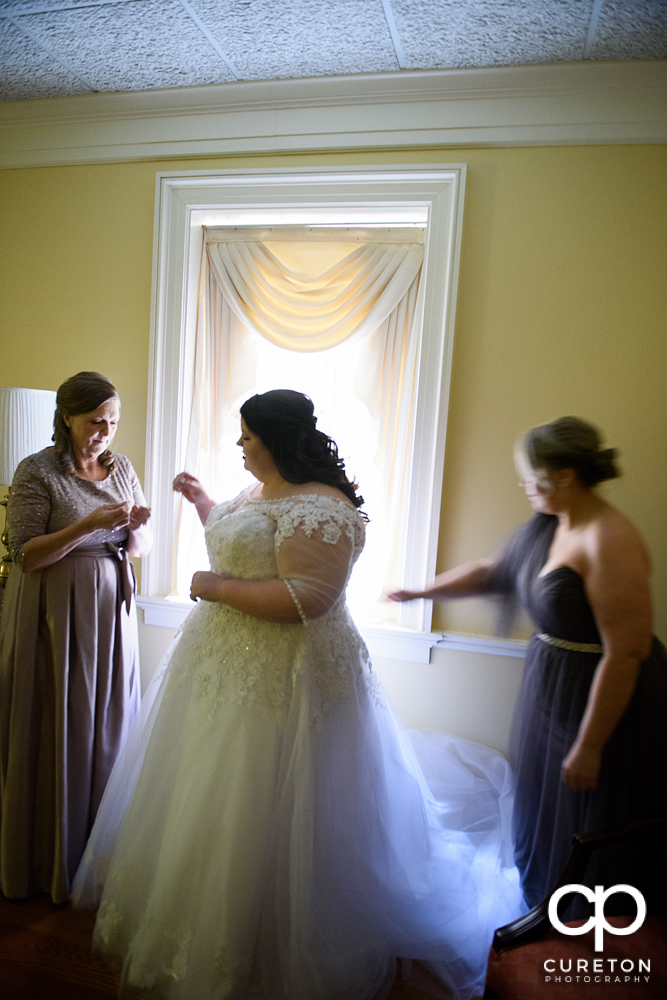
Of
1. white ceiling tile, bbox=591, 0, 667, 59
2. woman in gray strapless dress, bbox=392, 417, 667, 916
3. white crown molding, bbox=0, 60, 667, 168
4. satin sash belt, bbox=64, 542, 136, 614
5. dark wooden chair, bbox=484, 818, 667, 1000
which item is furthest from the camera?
white crown molding, bbox=0, 60, 667, 168

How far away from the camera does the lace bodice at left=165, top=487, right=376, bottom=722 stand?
164 centimetres

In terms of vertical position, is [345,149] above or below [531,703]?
above

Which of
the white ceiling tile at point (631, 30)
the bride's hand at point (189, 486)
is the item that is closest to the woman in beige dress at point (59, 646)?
the bride's hand at point (189, 486)

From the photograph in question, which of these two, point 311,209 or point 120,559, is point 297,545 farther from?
point 311,209

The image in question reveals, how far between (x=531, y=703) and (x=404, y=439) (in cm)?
134

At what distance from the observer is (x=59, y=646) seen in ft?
6.66

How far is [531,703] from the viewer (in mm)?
1779

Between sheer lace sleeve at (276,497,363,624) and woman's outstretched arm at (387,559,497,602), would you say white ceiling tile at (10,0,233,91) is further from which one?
woman's outstretched arm at (387,559,497,602)

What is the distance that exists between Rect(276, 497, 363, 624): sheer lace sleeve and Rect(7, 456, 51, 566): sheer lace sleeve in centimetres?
87

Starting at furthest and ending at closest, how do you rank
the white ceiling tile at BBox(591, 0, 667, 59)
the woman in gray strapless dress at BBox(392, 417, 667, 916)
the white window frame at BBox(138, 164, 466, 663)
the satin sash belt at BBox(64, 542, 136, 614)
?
the white window frame at BBox(138, 164, 466, 663), the satin sash belt at BBox(64, 542, 136, 614), the white ceiling tile at BBox(591, 0, 667, 59), the woman in gray strapless dress at BBox(392, 417, 667, 916)

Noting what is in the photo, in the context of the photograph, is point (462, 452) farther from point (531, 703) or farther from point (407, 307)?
point (531, 703)

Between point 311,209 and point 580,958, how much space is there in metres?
2.71

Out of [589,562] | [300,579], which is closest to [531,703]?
[589,562]

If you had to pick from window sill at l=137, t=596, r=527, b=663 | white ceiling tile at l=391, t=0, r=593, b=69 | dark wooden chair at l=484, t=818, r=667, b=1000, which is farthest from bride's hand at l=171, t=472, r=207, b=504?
white ceiling tile at l=391, t=0, r=593, b=69
